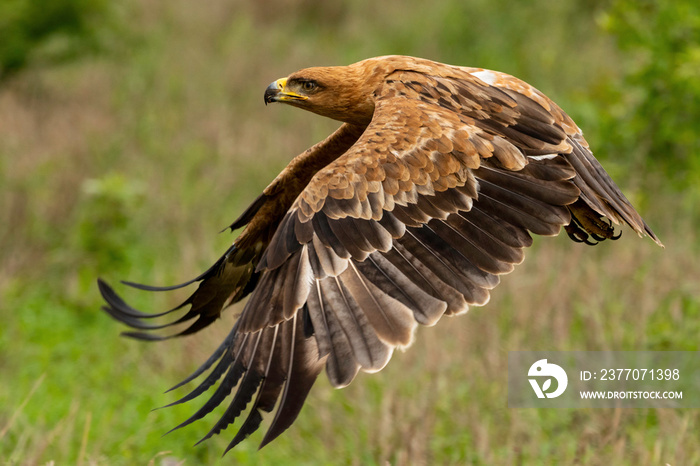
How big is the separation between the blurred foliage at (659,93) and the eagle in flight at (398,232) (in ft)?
8.53

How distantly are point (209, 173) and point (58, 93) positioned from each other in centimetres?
213

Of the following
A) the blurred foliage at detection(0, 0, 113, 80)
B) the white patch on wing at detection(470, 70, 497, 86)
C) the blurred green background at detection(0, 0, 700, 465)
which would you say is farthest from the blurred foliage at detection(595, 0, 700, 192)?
the blurred foliage at detection(0, 0, 113, 80)

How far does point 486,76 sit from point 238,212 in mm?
4498

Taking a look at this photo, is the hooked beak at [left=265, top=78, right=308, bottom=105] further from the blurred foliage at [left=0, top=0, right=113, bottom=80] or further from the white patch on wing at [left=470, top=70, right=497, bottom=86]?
the blurred foliage at [left=0, top=0, right=113, bottom=80]

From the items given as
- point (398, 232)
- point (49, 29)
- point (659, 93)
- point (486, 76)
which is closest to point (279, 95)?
point (486, 76)

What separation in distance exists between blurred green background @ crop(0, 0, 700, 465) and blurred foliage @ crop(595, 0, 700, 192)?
17mm

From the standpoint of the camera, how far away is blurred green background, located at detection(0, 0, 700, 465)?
457 cm

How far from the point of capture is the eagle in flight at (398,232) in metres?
2.92

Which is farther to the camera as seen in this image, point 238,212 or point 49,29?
point 49,29

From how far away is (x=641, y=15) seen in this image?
6.43 metres

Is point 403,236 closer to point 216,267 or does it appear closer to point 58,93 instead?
point 216,267

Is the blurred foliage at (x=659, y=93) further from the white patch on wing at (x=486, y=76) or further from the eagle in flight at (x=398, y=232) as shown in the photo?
the eagle in flight at (x=398, y=232)

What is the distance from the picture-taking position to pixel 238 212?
802 cm

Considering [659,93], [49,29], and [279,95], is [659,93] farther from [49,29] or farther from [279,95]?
[49,29]
